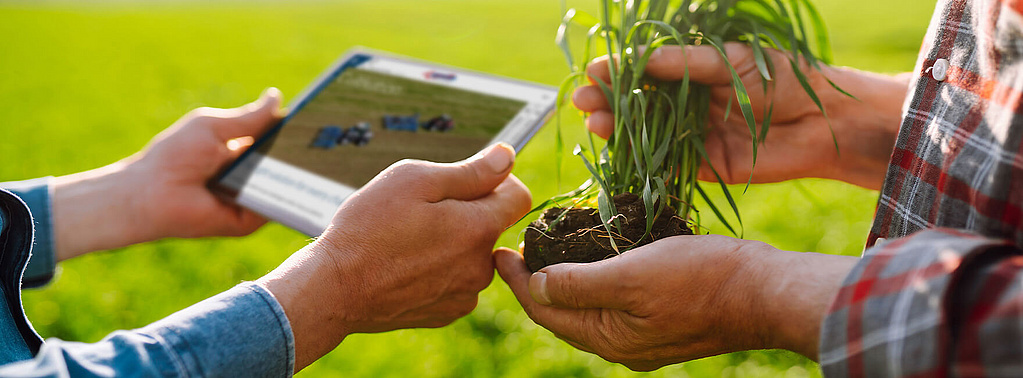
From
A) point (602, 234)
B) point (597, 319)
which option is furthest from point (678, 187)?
point (597, 319)

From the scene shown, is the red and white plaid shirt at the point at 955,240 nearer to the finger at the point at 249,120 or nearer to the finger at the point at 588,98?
the finger at the point at 588,98

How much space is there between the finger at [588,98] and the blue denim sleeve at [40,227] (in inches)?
60.5

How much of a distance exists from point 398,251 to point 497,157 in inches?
12.4

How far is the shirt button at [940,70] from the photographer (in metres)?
1.04

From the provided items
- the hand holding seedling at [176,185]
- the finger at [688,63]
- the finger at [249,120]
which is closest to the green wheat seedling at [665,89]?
the finger at [688,63]

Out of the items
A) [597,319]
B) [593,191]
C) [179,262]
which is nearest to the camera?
[597,319]

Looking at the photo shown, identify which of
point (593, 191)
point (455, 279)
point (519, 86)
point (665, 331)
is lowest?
point (455, 279)

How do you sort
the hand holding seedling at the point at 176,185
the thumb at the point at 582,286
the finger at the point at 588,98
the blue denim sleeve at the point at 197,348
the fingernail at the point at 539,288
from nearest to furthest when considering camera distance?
the blue denim sleeve at the point at 197,348, the thumb at the point at 582,286, the fingernail at the point at 539,288, the finger at the point at 588,98, the hand holding seedling at the point at 176,185

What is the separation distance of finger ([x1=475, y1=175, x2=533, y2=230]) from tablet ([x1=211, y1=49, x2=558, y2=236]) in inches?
4.1

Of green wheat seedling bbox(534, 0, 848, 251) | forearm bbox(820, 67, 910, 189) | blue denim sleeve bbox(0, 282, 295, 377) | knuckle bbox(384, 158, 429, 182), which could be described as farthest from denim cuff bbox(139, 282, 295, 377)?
forearm bbox(820, 67, 910, 189)

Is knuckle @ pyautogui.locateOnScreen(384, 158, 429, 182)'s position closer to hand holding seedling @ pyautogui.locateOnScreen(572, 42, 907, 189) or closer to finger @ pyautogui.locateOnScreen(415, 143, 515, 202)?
finger @ pyautogui.locateOnScreen(415, 143, 515, 202)

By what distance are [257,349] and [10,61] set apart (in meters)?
11.4

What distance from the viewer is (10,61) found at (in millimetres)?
9555

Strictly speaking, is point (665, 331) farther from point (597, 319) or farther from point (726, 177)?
point (726, 177)
